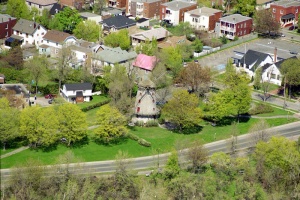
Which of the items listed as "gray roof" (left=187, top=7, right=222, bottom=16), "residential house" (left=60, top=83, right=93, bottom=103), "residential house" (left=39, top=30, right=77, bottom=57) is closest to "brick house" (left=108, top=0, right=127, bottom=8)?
"gray roof" (left=187, top=7, right=222, bottom=16)

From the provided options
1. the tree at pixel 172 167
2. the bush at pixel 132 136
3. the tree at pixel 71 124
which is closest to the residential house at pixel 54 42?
the tree at pixel 71 124

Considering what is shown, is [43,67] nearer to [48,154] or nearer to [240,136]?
[48,154]

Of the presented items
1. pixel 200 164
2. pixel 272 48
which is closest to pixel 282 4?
pixel 272 48

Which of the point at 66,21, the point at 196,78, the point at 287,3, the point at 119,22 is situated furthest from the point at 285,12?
the point at 196,78

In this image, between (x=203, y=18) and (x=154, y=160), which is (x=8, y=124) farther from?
(x=203, y=18)

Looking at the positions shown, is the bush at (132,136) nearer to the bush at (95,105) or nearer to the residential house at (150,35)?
the bush at (95,105)

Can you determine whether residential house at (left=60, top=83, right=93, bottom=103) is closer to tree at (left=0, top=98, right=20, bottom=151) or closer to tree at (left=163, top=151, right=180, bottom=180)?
tree at (left=0, top=98, right=20, bottom=151)

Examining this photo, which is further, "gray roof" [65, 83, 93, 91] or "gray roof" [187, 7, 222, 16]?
"gray roof" [187, 7, 222, 16]
